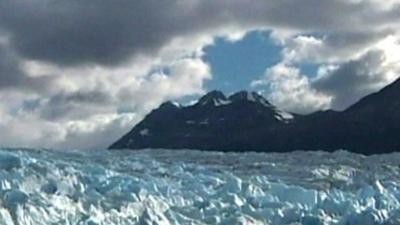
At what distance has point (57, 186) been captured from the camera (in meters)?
38.9

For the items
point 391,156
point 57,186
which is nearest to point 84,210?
point 57,186

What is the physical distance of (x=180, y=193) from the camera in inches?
1718

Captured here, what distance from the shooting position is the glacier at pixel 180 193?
37.5m

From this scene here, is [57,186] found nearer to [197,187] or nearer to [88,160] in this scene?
[197,187]

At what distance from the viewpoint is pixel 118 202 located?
39625 millimetres

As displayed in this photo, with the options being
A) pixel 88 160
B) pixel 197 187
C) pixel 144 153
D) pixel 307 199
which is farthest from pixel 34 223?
pixel 144 153

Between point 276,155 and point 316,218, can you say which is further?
point 276,155

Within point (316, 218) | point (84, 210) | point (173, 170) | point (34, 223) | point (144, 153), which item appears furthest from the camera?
point (144, 153)

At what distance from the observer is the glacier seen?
37.5m

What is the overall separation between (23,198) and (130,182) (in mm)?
7858

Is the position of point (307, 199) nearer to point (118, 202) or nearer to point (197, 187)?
point (197, 187)

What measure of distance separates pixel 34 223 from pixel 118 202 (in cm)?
496

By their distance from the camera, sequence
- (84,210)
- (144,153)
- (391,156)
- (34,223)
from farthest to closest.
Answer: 1. (391,156)
2. (144,153)
3. (84,210)
4. (34,223)

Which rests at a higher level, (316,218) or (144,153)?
(144,153)
